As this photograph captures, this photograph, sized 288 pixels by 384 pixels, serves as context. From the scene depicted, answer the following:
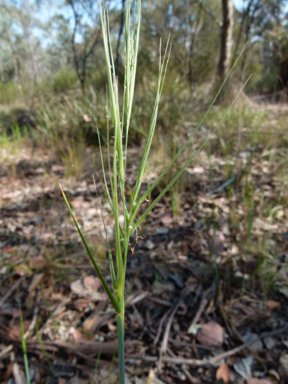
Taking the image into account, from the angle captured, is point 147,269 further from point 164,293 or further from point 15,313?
point 15,313

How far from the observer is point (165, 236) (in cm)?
157

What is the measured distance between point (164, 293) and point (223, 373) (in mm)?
400

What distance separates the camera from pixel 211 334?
1.05 m

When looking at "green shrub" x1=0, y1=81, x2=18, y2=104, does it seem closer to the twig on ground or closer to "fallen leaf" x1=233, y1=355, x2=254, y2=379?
the twig on ground

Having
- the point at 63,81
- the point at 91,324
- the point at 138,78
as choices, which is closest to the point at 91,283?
the point at 91,324

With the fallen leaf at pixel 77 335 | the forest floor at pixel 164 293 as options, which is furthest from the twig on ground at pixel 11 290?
the fallen leaf at pixel 77 335

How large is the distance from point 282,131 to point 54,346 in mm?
2373

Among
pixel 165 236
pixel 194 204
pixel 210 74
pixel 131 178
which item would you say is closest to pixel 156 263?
pixel 165 236

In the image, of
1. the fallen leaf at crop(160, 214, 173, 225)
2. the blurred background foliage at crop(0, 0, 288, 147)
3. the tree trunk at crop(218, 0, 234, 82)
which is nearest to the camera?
the fallen leaf at crop(160, 214, 173, 225)

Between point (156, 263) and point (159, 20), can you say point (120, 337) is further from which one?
point (159, 20)

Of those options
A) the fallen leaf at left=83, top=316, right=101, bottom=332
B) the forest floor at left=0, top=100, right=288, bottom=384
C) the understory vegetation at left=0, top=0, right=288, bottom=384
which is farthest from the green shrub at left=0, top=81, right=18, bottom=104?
the fallen leaf at left=83, top=316, right=101, bottom=332

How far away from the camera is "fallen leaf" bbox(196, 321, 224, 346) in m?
1.03

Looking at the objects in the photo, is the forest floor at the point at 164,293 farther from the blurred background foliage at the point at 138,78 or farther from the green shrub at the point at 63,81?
the green shrub at the point at 63,81

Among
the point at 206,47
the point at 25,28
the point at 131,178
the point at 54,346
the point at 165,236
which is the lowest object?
the point at 54,346
